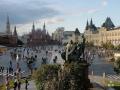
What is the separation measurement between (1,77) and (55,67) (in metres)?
15.7

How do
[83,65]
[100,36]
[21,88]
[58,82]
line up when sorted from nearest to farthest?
[58,82], [83,65], [21,88], [100,36]

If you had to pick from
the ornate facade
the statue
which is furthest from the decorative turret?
the statue

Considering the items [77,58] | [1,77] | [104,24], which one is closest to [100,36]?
[104,24]

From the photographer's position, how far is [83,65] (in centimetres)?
2422

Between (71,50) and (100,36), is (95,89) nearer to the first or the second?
(71,50)

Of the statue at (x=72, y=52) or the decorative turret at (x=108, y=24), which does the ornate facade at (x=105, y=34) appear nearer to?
the decorative turret at (x=108, y=24)

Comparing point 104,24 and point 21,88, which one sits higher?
A: point 104,24

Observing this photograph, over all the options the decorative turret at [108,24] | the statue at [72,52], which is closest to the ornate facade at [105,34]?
the decorative turret at [108,24]

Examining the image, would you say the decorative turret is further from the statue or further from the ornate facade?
the statue

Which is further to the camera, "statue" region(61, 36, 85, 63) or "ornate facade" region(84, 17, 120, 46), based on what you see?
"ornate facade" region(84, 17, 120, 46)

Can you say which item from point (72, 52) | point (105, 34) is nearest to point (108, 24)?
point (105, 34)

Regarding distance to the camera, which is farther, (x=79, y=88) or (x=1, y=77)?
(x=1, y=77)

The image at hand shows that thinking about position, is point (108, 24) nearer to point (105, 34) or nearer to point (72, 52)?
point (105, 34)

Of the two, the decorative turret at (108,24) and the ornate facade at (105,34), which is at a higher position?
the decorative turret at (108,24)
